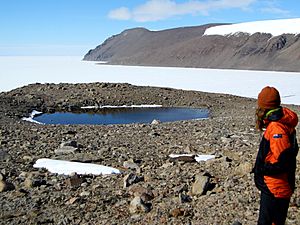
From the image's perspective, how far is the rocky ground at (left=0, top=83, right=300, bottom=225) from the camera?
5.28 m

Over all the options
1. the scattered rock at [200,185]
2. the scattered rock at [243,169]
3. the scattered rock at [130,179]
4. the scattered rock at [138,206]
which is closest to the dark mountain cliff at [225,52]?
the scattered rock at [243,169]

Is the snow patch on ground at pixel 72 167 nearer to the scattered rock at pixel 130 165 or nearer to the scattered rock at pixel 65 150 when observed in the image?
the scattered rock at pixel 130 165

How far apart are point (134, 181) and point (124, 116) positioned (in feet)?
47.1

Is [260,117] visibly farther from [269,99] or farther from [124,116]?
[124,116]

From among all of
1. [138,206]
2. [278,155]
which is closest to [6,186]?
[138,206]

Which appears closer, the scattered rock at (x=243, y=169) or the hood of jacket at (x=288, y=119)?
the hood of jacket at (x=288, y=119)

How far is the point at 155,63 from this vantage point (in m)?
122

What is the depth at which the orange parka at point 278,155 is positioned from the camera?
11.3ft

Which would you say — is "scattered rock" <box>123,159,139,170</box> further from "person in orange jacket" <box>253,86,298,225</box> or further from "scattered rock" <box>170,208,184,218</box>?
"person in orange jacket" <box>253,86,298,225</box>

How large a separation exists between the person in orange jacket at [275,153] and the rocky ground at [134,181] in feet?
4.09

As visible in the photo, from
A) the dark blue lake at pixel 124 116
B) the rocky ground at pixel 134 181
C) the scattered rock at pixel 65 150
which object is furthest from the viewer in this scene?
the dark blue lake at pixel 124 116

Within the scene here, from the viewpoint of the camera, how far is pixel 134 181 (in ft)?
21.2

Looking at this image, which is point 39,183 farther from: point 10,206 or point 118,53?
point 118,53

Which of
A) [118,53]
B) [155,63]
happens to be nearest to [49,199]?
[155,63]
